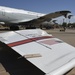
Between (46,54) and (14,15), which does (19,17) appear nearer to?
(14,15)

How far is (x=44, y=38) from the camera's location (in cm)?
470

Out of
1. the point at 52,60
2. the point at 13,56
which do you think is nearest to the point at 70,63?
the point at 52,60

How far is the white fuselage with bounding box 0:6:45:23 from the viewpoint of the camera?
102 feet

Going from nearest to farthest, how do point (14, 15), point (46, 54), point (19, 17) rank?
point (46, 54)
point (14, 15)
point (19, 17)

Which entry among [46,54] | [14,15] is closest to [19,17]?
[14,15]

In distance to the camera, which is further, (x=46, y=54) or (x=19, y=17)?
(x=19, y=17)

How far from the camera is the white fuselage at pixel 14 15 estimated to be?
31.1m

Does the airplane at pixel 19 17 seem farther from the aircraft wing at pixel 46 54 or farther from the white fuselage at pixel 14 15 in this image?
the aircraft wing at pixel 46 54

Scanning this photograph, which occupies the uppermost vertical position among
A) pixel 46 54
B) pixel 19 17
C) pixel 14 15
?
pixel 14 15

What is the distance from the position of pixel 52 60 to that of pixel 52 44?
1.14 metres

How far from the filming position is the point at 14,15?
3266cm

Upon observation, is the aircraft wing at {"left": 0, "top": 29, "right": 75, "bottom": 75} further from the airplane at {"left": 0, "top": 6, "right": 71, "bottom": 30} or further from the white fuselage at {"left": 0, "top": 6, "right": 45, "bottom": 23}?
the white fuselage at {"left": 0, "top": 6, "right": 45, "bottom": 23}

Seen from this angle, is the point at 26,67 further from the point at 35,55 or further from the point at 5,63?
the point at 35,55

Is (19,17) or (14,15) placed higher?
(14,15)
